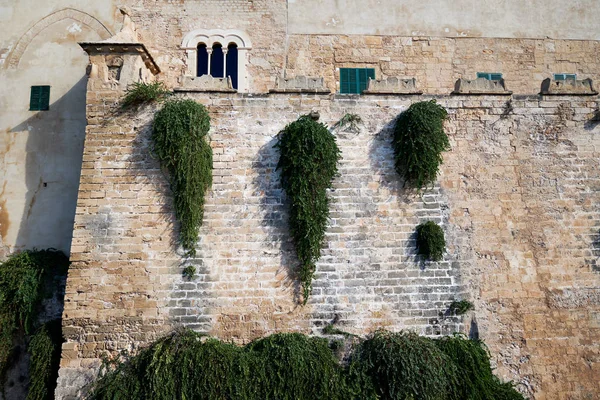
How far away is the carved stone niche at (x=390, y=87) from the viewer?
10367 millimetres

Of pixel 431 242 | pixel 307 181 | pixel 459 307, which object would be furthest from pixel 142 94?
pixel 459 307

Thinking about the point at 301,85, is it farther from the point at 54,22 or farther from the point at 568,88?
the point at 54,22

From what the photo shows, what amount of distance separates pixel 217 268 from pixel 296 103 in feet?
12.0

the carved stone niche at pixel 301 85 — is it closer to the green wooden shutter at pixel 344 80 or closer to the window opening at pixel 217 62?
the green wooden shutter at pixel 344 80

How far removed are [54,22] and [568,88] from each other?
41.7 feet

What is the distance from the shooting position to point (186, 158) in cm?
946

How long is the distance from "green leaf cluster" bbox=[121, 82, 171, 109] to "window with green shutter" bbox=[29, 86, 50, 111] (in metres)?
4.12

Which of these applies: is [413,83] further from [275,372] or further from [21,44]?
[21,44]

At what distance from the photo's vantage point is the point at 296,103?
1022cm

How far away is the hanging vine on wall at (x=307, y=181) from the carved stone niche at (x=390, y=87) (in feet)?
4.68

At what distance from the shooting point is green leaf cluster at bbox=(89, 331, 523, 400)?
27.5ft

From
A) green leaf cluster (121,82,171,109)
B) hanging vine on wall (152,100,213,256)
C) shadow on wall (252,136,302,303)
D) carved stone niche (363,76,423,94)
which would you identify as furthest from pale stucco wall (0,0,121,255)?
carved stone niche (363,76,423,94)

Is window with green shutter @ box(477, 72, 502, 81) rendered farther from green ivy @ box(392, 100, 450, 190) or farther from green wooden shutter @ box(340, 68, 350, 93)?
green ivy @ box(392, 100, 450, 190)

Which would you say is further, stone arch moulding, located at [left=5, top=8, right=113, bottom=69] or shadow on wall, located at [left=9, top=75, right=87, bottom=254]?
stone arch moulding, located at [left=5, top=8, right=113, bottom=69]
